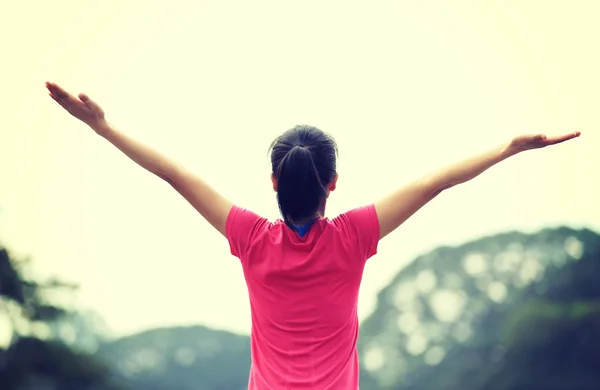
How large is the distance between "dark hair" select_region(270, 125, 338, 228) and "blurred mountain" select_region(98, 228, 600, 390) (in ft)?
11.3

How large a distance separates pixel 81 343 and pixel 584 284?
331cm

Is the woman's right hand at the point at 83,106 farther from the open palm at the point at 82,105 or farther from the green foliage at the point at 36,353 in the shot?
the green foliage at the point at 36,353

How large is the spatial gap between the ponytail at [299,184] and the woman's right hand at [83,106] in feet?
0.97

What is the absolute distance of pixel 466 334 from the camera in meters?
4.38

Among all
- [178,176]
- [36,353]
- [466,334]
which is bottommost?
[466,334]

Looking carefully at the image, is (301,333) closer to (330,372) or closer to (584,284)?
(330,372)

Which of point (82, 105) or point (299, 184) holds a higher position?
point (82, 105)

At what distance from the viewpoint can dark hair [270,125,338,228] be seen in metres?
0.96

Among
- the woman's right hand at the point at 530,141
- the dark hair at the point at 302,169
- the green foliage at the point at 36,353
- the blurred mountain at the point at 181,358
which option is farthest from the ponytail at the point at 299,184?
the green foliage at the point at 36,353

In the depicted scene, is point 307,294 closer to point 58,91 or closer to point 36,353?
point 58,91

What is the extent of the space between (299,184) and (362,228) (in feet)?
0.37

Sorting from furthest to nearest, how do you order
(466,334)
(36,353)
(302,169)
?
(466,334) → (36,353) → (302,169)

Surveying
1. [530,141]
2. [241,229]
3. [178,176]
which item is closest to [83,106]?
[178,176]

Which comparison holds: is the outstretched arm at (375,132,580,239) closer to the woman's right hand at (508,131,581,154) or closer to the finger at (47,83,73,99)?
the woman's right hand at (508,131,581,154)
